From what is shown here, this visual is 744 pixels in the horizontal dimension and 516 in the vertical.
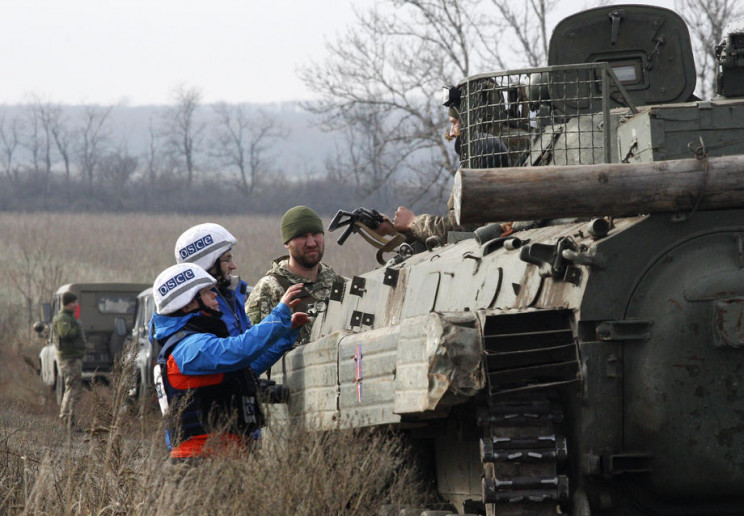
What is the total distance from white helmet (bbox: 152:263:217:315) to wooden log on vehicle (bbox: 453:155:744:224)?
5.11ft

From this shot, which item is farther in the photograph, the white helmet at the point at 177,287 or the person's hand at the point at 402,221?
the person's hand at the point at 402,221

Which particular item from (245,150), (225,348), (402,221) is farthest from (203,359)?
(245,150)

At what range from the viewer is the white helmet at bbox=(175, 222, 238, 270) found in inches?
313

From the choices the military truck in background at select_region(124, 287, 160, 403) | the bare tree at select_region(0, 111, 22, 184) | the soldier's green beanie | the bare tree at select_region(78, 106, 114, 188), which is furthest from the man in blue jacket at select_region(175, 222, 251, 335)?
the bare tree at select_region(0, 111, 22, 184)

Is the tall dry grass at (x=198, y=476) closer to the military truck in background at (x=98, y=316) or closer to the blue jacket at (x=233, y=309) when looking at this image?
the blue jacket at (x=233, y=309)

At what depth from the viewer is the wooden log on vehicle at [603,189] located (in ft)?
22.0

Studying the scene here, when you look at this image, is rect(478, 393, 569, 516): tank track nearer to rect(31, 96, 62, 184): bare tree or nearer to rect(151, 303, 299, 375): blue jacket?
rect(151, 303, 299, 375): blue jacket

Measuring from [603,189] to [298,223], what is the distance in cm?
410

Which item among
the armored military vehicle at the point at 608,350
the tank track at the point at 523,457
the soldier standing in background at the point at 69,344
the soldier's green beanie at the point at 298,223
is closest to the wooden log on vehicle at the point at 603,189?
the armored military vehicle at the point at 608,350

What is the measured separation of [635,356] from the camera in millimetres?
6684

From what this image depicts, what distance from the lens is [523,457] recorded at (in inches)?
261

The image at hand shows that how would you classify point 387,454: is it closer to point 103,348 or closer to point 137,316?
point 137,316

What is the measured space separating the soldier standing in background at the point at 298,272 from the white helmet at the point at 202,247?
2276mm

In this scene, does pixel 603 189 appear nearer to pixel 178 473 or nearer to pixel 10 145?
pixel 178 473
